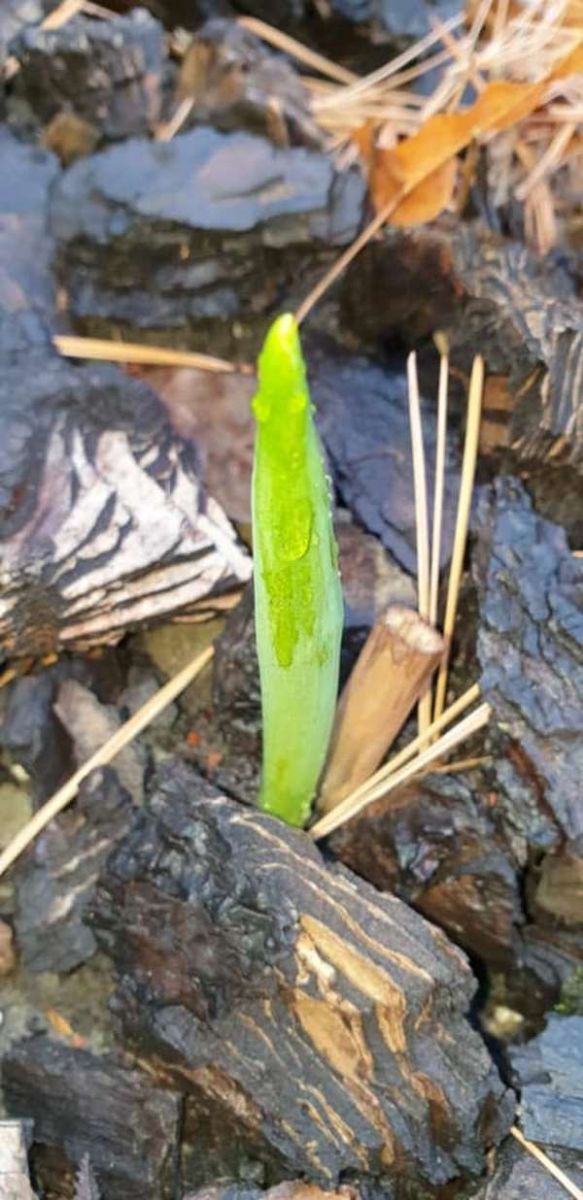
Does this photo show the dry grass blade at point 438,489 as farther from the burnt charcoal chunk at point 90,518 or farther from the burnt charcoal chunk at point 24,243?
the burnt charcoal chunk at point 24,243

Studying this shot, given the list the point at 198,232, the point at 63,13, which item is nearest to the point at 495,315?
the point at 198,232

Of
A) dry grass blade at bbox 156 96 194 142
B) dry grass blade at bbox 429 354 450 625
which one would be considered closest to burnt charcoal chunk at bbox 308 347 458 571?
dry grass blade at bbox 429 354 450 625

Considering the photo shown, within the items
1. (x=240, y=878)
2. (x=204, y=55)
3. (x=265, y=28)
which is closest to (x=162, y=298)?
(x=204, y=55)

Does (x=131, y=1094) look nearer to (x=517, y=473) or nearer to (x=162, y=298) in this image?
(x=517, y=473)

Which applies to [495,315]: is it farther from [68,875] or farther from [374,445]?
[68,875]

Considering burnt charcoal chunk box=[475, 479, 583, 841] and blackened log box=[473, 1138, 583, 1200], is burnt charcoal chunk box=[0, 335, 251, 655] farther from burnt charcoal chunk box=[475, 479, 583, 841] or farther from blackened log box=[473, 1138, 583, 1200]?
blackened log box=[473, 1138, 583, 1200]

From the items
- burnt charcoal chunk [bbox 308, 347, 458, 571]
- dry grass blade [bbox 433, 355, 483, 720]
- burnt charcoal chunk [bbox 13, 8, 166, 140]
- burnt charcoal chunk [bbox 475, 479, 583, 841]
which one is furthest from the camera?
burnt charcoal chunk [bbox 13, 8, 166, 140]
